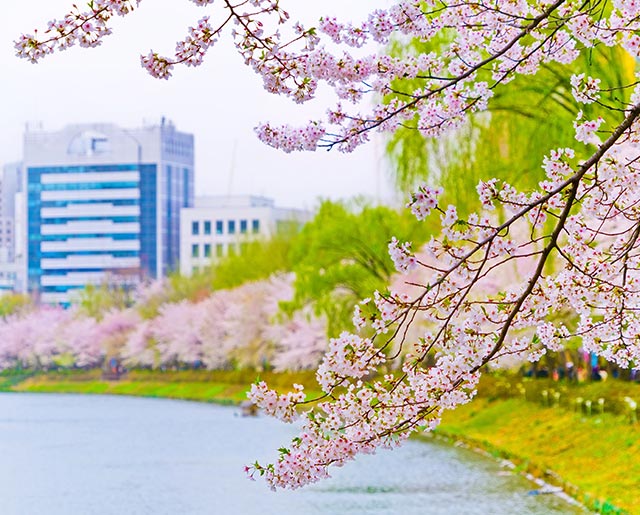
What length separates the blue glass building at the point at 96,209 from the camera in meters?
154

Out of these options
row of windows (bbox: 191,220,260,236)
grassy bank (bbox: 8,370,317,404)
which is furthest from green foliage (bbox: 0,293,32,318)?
row of windows (bbox: 191,220,260,236)

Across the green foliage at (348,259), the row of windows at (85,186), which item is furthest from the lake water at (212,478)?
the row of windows at (85,186)

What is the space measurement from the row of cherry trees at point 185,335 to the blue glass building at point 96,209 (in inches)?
→ 2074

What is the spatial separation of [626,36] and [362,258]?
32.3 metres

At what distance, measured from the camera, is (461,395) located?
293 inches

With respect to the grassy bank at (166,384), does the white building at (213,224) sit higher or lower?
higher

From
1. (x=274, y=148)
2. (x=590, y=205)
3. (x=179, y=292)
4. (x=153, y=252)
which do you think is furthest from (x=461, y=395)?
(x=153, y=252)

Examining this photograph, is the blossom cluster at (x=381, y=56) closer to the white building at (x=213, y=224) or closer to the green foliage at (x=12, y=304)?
the green foliage at (x=12, y=304)

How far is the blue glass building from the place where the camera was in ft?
506

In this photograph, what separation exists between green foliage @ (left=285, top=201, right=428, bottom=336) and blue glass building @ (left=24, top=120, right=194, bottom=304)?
111074 mm

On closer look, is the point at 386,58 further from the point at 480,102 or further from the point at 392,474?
the point at 392,474

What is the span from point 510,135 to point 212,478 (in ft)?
28.9

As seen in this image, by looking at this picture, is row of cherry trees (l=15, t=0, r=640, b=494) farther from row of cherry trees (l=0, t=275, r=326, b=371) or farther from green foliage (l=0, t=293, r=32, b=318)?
green foliage (l=0, t=293, r=32, b=318)

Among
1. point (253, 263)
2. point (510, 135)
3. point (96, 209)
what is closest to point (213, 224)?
point (96, 209)
